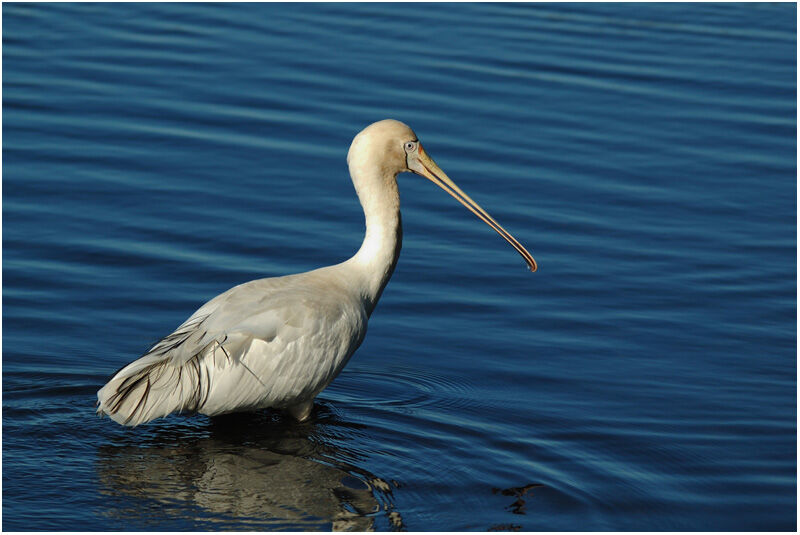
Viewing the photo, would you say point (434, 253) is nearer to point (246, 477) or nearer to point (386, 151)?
point (386, 151)

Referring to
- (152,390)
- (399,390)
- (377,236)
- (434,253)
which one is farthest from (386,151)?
(434,253)

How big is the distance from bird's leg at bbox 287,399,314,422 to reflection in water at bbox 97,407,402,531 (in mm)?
66

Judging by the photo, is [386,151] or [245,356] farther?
[386,151]

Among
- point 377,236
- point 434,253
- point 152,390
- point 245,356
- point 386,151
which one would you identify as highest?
point 386,151

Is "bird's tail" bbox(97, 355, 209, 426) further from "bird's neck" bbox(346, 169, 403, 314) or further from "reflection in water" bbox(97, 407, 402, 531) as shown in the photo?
"bird's neck" bbox(346, 169, 403, 314)

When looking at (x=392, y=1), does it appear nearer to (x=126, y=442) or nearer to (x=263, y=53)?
(x=263, y=53)

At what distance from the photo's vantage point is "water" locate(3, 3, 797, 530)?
25.6ft

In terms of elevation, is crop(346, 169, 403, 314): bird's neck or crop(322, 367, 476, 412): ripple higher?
crop(346, 169, 403, 314): bird's neck

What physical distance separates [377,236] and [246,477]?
2216 millimetres

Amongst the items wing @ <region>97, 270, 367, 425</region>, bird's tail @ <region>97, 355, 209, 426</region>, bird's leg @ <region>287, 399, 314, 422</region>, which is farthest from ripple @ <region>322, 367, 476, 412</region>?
bird's tail @ <region>97, 355, 209, 426</region>

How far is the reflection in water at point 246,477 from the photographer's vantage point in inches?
285

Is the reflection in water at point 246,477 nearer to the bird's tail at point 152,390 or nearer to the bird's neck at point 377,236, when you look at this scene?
the bird's tail at point 152,390

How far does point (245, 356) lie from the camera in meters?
8.39

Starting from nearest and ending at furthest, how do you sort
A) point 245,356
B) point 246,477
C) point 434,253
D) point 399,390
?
point 246,477
point 245,356
point 399,390
point 434,253
